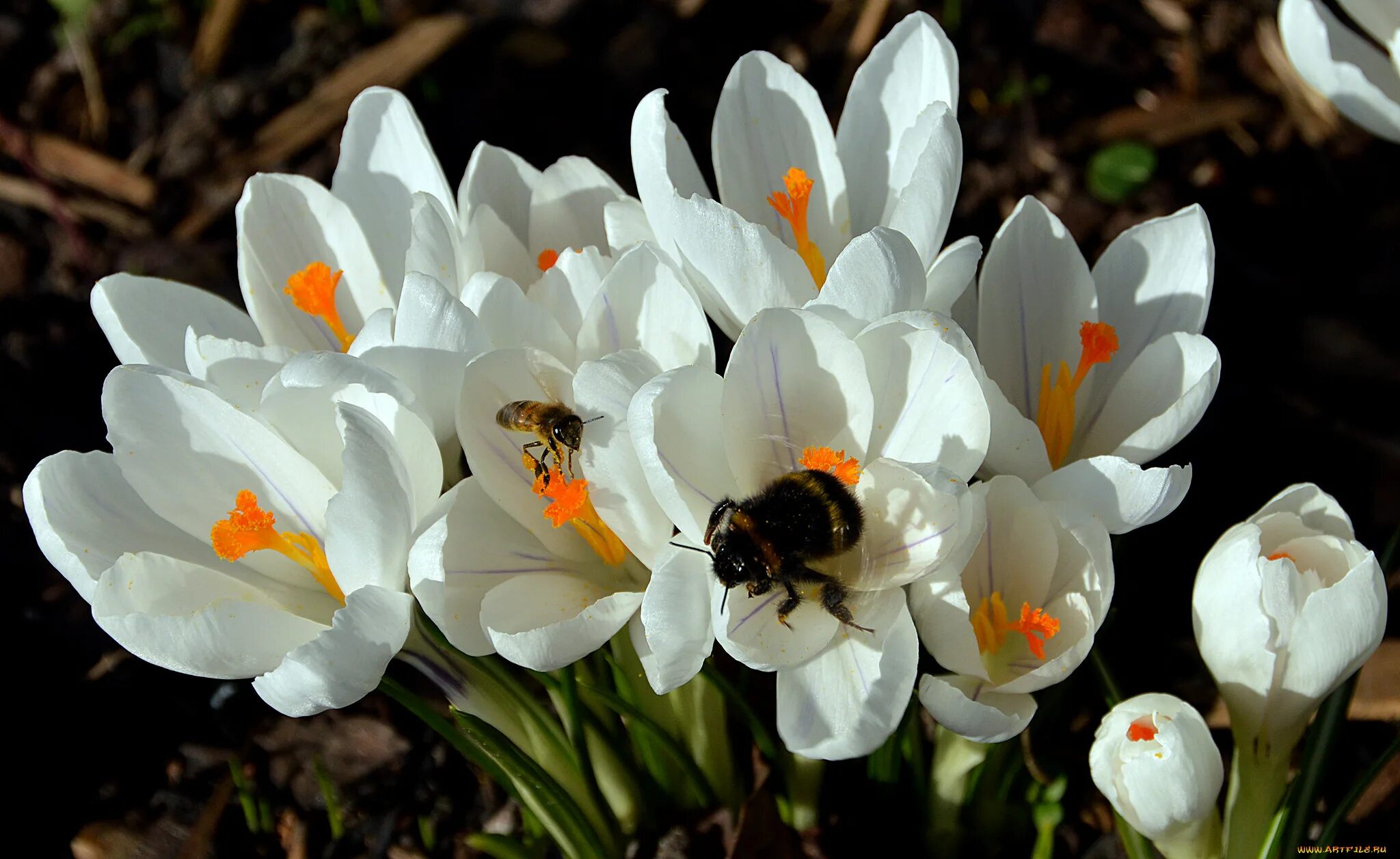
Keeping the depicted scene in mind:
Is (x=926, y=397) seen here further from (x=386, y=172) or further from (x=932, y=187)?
(x=386, y=172)

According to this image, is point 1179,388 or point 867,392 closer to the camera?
point 867,392

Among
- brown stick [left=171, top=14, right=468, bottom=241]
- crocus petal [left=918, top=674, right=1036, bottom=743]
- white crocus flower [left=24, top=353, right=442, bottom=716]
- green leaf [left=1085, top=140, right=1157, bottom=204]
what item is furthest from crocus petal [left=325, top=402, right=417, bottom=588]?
green leaf [left=1085, top=140, right=1157, bottom=204]

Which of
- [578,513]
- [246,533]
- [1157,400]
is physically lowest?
[1157,400]

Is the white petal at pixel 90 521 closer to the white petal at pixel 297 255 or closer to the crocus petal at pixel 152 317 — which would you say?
the crocus petal at pixel 152 317

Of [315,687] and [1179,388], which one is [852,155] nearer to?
[1179,388]

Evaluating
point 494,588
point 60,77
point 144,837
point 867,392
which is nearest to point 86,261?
point 60,77

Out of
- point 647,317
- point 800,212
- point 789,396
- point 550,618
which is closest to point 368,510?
point 550,618

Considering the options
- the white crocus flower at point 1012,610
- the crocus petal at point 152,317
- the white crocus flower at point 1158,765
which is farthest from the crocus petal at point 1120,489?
the crocus petal at point 152,317

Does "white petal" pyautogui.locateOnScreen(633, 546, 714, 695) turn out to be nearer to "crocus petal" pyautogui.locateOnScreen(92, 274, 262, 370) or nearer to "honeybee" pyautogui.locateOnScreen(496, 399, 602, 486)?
"honeybee" pyautogui.locateOnScreen(496, 399, 602, 486)
